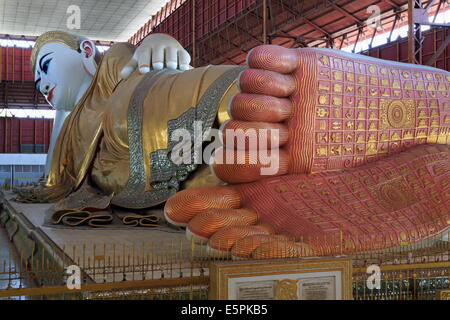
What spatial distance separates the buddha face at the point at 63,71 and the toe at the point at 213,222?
4.63m

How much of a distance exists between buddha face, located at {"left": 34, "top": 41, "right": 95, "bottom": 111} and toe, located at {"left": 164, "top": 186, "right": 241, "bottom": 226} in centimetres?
445

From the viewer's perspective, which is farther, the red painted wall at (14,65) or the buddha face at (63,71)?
the red painted wall at (14,65)

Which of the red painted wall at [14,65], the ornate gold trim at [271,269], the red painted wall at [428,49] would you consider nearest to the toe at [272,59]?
the ornate gold trim at [271,269]

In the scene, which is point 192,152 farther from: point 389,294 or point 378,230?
point 389,294

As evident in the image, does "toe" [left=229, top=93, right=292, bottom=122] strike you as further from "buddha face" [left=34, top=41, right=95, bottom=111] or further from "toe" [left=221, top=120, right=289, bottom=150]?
"buddha face" [left=34, top=41, right=95, bottom=111]

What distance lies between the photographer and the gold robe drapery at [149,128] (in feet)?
12.6

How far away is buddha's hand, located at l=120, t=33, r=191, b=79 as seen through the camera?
4.66 m

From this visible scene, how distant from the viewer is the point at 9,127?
16.4 metres

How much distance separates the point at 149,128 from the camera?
4.14m

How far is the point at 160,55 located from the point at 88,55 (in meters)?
2.54

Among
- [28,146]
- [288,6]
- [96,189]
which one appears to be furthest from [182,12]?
[96,189]

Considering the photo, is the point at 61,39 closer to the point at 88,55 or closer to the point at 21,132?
the point at 88,55

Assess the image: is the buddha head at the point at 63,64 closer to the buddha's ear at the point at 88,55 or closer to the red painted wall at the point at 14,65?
the buddha's ear at the point at 88,55

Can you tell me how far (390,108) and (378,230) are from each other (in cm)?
93
